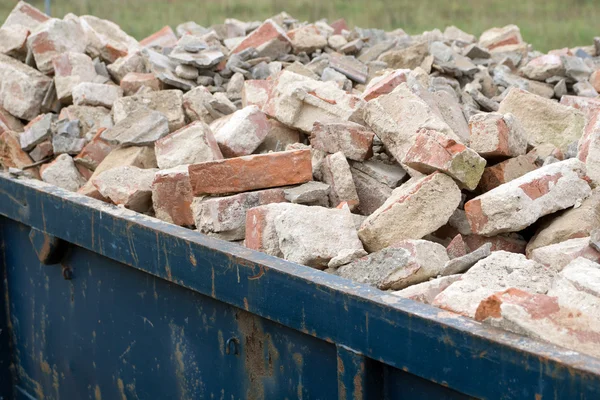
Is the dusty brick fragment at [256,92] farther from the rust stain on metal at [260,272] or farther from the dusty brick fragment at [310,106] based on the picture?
the rust stain on metal at [260,272]

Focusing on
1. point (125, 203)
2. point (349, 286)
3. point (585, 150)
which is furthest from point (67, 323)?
point (585, 150)

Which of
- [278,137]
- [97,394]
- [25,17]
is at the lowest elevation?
[97,394]

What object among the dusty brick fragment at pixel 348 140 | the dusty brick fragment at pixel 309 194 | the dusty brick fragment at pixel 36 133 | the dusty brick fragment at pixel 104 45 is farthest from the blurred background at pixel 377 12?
the dusty brick fragment at pixel 309 194

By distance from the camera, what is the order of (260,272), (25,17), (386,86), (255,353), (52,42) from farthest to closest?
(25,17) < (52,42) < (386,86) < (255,353) < (260,272)

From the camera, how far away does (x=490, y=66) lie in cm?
461

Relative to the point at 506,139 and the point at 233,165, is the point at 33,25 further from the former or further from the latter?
the point at 506,139

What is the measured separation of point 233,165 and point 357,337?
0.96 metres

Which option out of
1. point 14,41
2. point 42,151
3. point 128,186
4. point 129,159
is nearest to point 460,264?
point 128,186

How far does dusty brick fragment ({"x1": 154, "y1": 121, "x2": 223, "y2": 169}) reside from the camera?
9.89 feet

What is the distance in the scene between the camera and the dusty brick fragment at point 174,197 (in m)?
2.74

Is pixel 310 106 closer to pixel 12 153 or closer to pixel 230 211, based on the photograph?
pixel 230 211

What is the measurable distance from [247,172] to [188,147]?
52cm

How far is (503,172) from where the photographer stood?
8.55 ft

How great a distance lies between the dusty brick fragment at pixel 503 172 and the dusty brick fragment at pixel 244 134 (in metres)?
0.88
